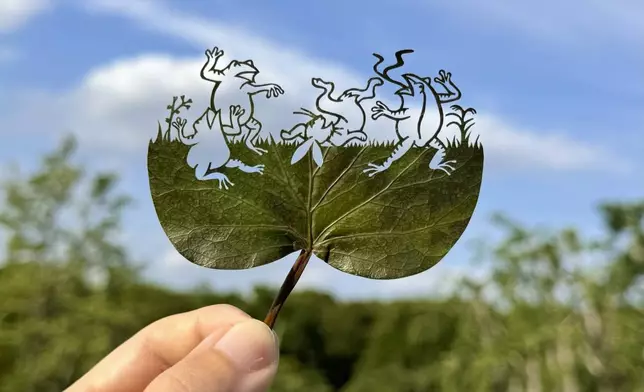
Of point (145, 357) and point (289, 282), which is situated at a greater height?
point (289, 282)

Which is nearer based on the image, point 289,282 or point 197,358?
point 289,282

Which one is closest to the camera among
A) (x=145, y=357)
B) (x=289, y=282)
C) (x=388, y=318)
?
(x=289, y=282)

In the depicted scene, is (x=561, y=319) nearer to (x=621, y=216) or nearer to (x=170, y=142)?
(x=621, y=216)

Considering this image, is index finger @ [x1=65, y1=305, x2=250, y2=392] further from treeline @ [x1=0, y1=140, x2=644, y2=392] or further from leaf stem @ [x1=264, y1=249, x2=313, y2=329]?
treeline @ [x1=0, y1=140, x2=644, y2=392]

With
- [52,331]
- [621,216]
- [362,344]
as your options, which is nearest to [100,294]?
[52,331]

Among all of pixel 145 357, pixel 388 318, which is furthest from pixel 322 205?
pixel 388 318

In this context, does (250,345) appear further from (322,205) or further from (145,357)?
(145,357)

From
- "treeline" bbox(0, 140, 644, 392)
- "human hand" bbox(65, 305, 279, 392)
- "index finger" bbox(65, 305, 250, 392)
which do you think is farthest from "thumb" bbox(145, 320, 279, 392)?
"treeline" bbox(0, 140, 644, 392)
